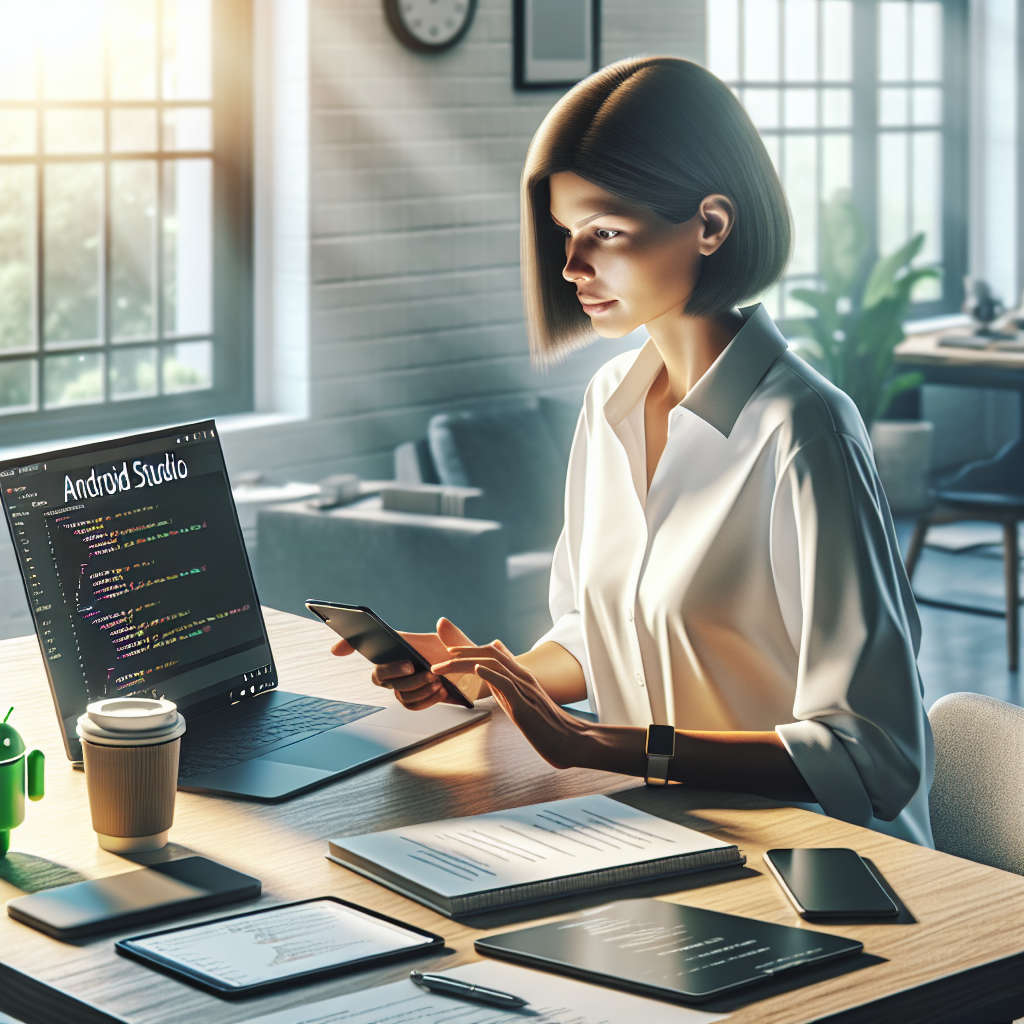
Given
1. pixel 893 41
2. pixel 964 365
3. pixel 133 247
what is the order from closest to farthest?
pixel 133 247, pixel 964 365, pixel 893 41

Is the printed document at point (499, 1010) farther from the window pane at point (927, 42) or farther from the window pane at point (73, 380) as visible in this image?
the window pane at point (927, 42)

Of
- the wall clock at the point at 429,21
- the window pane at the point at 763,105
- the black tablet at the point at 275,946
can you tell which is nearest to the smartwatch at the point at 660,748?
the black tablet at the point at 275,946

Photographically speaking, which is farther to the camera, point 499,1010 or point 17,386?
point 17,386

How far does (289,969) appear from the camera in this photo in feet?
3.91

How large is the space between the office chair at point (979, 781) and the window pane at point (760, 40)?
5.75 m

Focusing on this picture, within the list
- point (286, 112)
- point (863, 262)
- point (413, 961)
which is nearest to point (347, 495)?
point (286, 112)

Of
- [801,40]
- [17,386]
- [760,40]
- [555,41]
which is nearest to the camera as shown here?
[17,386]

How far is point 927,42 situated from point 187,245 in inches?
185

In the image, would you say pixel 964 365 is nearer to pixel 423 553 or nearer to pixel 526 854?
pixel 423 553

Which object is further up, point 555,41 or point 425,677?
point 555,41

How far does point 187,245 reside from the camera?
16.2ft

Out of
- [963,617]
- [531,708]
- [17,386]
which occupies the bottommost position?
[963,617]

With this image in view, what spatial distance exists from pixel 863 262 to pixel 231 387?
3762 mm

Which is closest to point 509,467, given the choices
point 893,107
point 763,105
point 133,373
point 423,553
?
point 423,553
